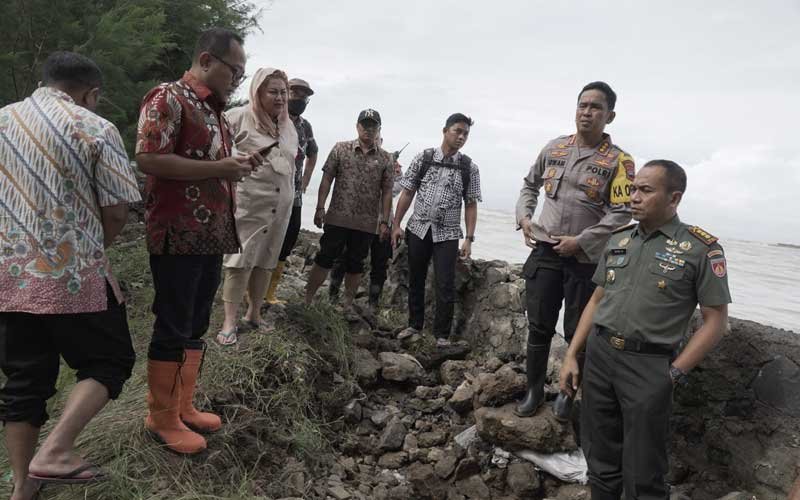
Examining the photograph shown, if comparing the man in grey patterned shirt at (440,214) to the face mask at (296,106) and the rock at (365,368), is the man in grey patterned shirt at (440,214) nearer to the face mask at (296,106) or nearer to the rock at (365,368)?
the rock at (365,368)

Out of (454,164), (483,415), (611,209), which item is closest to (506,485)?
(483,415)

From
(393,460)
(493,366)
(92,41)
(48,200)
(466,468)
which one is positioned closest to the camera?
(48,200)

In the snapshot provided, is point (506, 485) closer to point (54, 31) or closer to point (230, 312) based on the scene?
point (230, 312)

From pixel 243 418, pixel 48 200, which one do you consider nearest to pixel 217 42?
pixel 48 200

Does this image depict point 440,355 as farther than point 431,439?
Yes

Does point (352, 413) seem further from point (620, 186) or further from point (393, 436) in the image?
point (620, 186)

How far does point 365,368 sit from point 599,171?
2155mm

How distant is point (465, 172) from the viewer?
451 cm

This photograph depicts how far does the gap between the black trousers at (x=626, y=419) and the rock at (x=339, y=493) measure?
1.27 metres

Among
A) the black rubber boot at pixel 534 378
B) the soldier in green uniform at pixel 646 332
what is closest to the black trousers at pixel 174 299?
the soldier in green uniform at pixel 646 332

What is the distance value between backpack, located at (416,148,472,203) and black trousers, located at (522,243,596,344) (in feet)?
4.75

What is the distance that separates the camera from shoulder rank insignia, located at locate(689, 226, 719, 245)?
2.24 meters

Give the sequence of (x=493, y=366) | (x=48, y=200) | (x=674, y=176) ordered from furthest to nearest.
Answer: (x=493, y=366) → (x=674, y=176) → (x=48, y=200)

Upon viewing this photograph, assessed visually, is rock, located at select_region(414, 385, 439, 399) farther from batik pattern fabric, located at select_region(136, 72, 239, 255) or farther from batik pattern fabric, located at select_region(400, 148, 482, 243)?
batik pattern fabric, located at select_region(136, 72, 239, 255)
